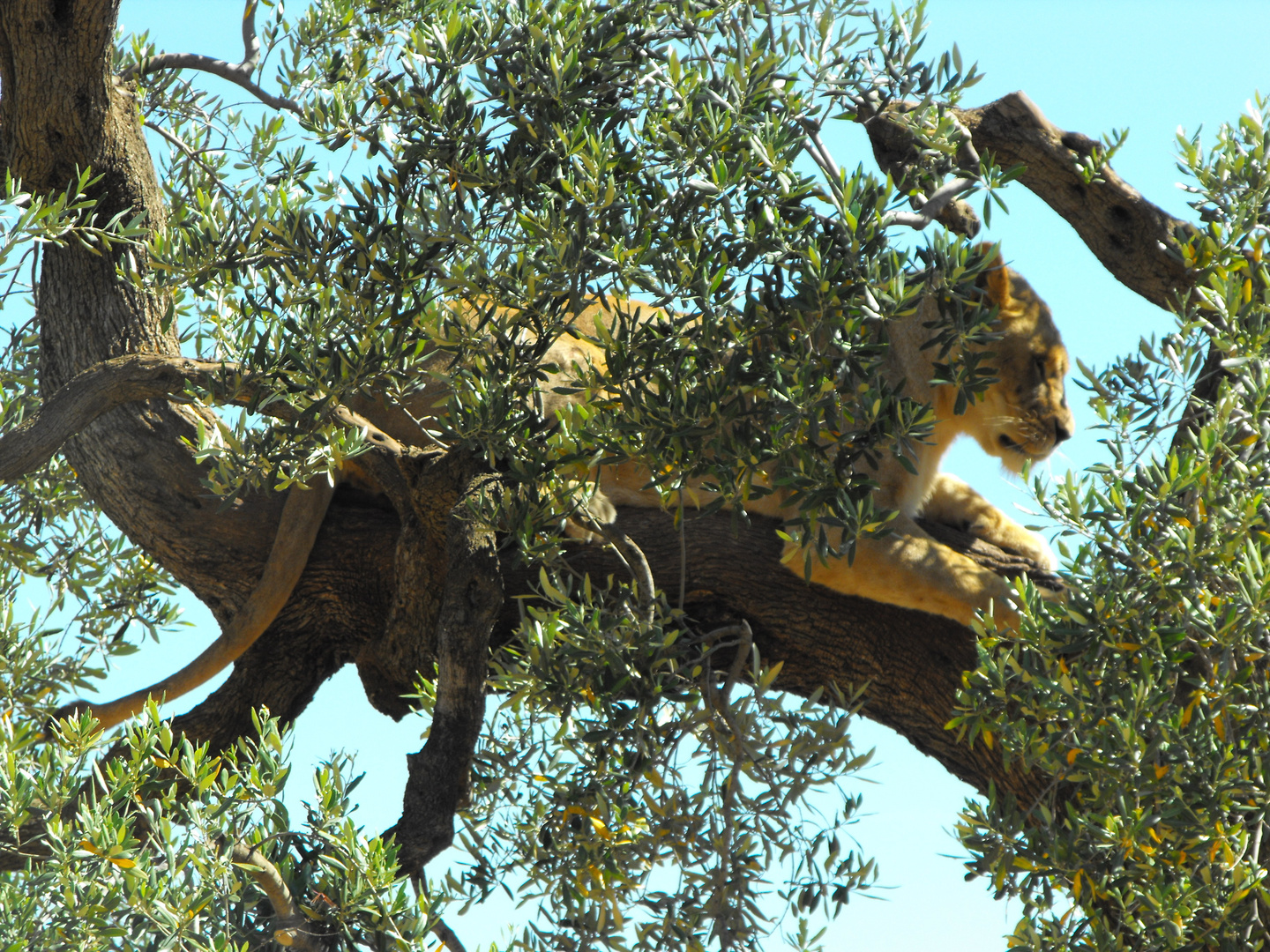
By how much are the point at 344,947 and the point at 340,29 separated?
3.37 metres

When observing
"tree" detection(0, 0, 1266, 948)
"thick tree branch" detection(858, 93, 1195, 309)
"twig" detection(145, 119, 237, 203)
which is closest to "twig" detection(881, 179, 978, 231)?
"tree" detection(0, 0, 1266, 948)

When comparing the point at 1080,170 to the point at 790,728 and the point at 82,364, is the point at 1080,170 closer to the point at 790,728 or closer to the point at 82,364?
the point at 790,728

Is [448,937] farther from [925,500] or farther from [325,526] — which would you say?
[925,500]

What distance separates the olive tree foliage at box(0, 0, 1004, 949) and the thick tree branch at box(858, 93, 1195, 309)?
4.48 ft

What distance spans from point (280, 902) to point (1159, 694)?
2048 mm

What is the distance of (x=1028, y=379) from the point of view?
453cm

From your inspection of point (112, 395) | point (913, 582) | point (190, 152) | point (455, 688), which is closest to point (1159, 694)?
point (913, 582)

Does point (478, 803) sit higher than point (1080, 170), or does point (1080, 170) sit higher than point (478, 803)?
point (1080, 170)

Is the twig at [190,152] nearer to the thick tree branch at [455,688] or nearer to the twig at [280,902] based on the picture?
the thick tree branch at [455,688]

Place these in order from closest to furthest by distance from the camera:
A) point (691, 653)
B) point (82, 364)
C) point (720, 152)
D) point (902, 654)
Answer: point (720, 152) < point (691, 653) < point (902, 654) < point (82, 364)

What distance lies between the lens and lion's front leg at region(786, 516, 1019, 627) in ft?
12.7

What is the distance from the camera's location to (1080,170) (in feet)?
12.0

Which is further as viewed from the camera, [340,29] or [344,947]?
[340,29]

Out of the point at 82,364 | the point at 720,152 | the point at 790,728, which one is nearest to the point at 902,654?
the point at 790,728
